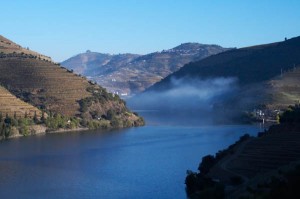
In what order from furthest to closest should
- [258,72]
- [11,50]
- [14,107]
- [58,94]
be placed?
[258,72], [11,50], [58,94], [14,107]

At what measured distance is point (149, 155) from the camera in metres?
42.4

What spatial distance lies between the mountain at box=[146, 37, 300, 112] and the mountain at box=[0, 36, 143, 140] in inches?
722

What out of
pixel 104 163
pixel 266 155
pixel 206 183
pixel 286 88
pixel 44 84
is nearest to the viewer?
pixel 206 183

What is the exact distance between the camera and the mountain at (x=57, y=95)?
7075 cm

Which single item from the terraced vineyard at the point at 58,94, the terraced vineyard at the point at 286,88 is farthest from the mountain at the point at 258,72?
the terraced vineyard at the point at 58,94

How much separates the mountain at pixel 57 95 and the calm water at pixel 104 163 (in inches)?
345

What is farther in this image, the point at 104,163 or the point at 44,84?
the point at 44,84

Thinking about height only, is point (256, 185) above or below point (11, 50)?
below

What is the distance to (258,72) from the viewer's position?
10000 centimetres

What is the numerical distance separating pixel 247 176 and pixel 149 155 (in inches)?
623

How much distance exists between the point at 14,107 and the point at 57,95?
888 centimetres

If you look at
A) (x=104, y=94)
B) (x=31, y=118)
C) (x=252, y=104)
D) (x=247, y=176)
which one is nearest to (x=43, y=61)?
(x=104, y=94)

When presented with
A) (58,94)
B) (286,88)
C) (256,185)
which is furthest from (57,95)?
(256,185)

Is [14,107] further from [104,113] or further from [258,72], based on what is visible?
[258,72]
